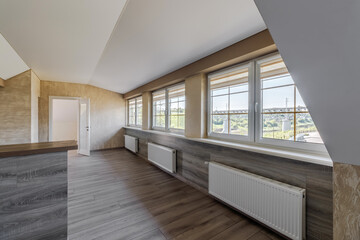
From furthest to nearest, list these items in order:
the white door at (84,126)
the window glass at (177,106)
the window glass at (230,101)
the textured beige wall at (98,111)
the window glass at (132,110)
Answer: the window glass at (132,110)
the white door at (84,126)
the textured beige wall at (98,111)
the window glass at (177,106)
the window glass at (230,101)

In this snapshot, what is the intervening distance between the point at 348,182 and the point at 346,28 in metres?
1.03

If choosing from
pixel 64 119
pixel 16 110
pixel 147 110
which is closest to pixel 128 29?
pixel 147 110

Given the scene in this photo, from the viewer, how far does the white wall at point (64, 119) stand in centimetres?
646

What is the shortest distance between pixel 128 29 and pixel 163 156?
2402 millimetres

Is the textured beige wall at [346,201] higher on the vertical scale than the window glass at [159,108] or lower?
lower

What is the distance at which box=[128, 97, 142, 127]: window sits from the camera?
5.40 meters

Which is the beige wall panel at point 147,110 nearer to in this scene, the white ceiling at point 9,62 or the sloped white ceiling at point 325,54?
the white ceiling at point 9,62

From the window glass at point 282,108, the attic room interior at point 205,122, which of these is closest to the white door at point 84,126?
the attic room interior at point 205,122

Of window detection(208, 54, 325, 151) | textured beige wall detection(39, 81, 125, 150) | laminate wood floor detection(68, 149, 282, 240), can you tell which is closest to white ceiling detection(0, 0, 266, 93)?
window detection(208, 54, 325, 151)

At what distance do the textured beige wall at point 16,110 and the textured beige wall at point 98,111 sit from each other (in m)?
1.51

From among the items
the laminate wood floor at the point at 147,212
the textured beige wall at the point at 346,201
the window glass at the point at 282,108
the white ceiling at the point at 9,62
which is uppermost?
the white ceiling at the point at 9,62

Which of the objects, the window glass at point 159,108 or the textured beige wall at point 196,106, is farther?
the window glass at point 159,108

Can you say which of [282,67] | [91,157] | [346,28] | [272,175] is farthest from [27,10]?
[91,157]

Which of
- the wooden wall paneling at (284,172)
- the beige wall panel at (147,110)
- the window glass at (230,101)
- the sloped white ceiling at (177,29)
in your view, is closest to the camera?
the wooden wall paneling at (284,172)
